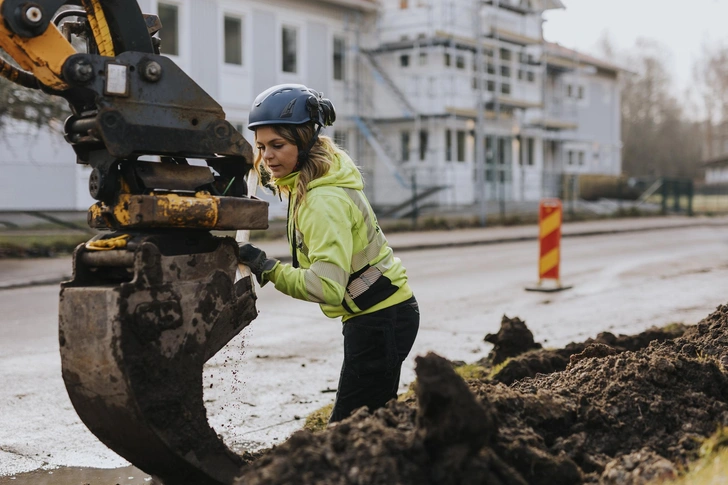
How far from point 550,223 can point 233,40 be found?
21.2m

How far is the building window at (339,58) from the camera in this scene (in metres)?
35.6

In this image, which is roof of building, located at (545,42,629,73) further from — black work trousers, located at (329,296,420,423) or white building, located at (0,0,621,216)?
black work trousers, located at (329,296,420,423)

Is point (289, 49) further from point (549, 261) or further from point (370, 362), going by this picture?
point (370, 362)

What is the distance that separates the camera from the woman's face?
387cm

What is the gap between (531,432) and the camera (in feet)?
10.7

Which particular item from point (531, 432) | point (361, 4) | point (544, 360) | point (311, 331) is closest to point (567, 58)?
point (361, 4)

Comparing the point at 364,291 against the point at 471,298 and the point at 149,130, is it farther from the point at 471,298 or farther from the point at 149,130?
the point at 471,298

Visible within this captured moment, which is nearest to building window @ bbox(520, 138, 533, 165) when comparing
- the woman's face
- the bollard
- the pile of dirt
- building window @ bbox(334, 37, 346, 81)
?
building window @ bbox(334, 37, 346, 81)

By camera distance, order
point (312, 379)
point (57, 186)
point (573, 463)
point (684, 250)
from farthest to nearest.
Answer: point (57, 186) → point (684, 250) → point (312, 379) → point (573, 463)

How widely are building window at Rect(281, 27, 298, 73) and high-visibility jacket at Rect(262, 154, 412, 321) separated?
1181 inches

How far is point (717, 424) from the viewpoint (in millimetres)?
3414

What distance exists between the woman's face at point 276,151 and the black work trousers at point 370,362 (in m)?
0.75

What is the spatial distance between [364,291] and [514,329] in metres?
3.30

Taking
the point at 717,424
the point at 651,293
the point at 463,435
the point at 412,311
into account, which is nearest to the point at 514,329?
the point at 412,311
